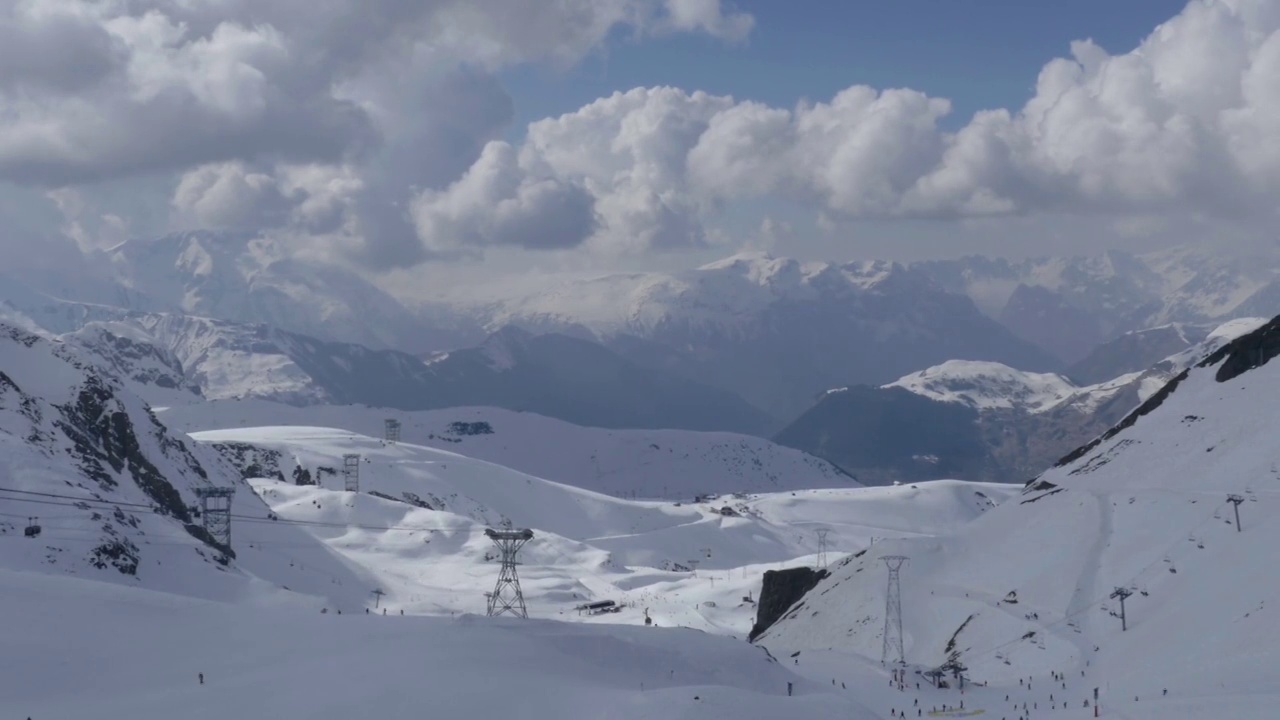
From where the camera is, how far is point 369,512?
536 ft

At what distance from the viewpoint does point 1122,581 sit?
267 feet

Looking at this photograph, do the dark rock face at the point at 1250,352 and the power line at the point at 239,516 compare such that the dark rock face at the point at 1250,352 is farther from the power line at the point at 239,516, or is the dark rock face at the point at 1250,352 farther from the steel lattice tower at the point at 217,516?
the steel lattice tower at the point at 217,516

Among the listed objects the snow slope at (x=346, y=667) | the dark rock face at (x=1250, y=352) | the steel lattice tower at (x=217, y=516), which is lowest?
the snow slope at (x=346, y=667)

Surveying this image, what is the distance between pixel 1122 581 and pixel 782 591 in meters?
44.4

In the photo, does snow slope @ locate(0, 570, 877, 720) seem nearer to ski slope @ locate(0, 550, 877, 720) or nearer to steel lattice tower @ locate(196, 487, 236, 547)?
ski slope @ locate(0, 550, 877, 720)

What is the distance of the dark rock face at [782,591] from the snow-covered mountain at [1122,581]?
6.02 metres

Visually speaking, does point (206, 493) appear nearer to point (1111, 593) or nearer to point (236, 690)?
point (236, 690)

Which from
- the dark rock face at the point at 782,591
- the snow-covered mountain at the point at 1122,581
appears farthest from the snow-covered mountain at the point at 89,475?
the dark rock face at the point at 782,591

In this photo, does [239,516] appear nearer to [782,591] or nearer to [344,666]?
[782,591]

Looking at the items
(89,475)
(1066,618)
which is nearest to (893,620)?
(1066,618)

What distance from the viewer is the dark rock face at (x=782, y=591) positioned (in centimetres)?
11862

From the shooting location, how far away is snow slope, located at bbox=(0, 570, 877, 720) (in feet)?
155

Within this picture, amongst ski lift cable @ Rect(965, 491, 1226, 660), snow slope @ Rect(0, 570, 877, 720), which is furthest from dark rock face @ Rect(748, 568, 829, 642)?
snow slope @ Rect(0, 570, 877, 720)

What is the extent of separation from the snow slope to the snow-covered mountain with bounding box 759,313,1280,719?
654 inches
